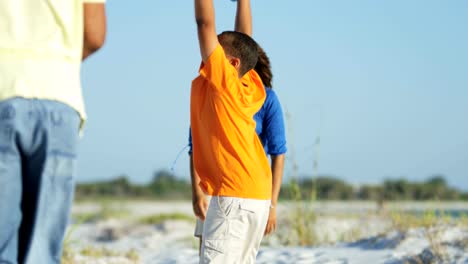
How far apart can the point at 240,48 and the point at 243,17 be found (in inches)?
25.7

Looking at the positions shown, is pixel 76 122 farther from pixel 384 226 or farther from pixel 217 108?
pixel 384 226

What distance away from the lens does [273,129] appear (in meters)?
4.18

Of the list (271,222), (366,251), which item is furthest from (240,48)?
(366,251)

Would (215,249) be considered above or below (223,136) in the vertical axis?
below

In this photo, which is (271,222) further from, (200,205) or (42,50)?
(42,50)

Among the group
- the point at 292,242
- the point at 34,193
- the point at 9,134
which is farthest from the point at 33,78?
the point at 292,242

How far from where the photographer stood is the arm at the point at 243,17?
432 centimetres

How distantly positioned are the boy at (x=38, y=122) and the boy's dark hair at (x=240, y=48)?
137cm

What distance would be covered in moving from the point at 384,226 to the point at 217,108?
5.66m

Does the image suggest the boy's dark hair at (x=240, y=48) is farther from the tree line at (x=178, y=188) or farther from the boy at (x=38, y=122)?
the tree line at (x=178, y=188)

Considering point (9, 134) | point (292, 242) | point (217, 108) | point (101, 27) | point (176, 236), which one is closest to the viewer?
point (9, 134)

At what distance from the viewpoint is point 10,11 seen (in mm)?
2346

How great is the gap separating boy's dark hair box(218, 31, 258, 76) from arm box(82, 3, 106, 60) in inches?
51.2

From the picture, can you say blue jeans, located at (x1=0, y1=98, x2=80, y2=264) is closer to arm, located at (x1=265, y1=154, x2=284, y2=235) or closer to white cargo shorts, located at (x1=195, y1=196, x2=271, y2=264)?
white cargo shorts, located at (x1=195, y1=196, x2=271, y2=264)
